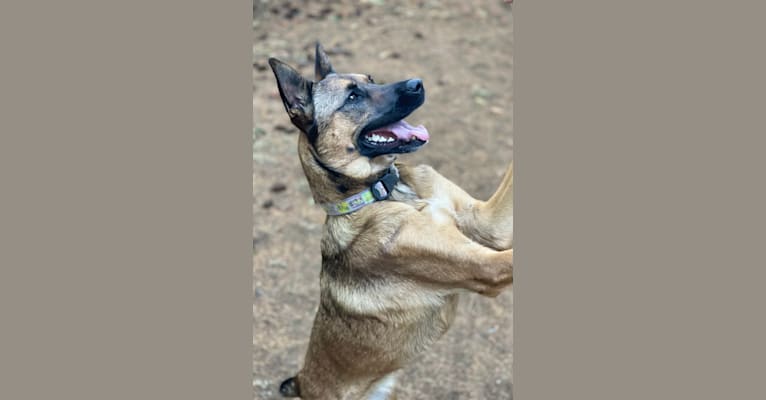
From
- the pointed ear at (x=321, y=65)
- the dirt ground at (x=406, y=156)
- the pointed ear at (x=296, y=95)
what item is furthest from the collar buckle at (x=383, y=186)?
the dirt ground at (x=406, y=156)

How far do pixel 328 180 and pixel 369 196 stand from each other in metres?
0.24

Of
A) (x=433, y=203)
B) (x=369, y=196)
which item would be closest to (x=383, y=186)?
(x=369, y=196)

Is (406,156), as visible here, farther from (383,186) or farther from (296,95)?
(296,95)

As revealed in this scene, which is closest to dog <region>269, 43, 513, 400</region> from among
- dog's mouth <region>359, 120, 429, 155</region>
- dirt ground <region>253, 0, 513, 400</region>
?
dog's mouth <region>359, 120, 429, 155</region>

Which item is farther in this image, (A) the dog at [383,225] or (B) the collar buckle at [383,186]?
(B) the collar buckle at [383,186]

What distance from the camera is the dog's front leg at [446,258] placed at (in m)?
4.89

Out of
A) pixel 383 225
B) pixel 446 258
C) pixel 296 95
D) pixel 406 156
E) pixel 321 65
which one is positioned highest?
pixel 321 65

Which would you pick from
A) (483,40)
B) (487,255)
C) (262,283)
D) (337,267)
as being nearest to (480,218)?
(487,255)

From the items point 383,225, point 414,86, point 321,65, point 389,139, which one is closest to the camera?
point 414,86

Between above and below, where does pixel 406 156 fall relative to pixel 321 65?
below

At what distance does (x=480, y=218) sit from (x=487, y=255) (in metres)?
0.48

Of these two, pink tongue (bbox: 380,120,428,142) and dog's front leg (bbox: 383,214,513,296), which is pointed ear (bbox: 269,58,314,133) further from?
dog's front leg (bbox: 383,214,513,296)

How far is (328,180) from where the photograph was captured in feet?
16.3

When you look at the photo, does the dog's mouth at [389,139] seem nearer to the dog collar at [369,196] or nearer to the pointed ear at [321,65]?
the dog collar at [369,196]
